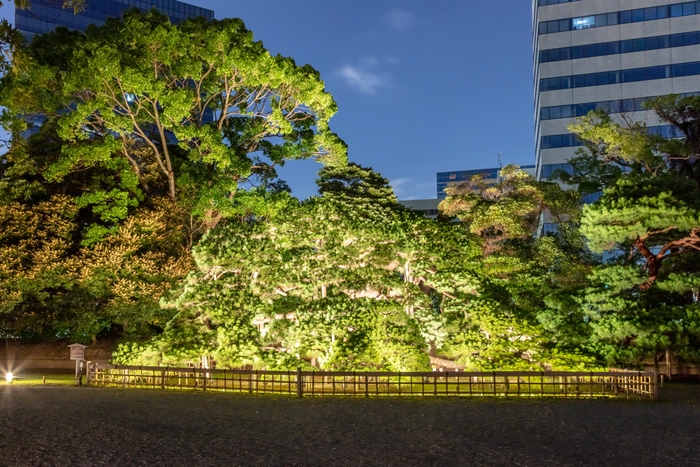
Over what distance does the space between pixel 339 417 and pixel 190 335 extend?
8121mm

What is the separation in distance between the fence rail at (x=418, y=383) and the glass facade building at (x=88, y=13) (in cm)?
6696

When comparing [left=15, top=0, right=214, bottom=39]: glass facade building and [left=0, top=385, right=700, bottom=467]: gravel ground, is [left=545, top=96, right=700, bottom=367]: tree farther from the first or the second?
[left=15, top=0, right=214, bottom=39]: glass facade building

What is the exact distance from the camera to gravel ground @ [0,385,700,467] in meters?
7.80

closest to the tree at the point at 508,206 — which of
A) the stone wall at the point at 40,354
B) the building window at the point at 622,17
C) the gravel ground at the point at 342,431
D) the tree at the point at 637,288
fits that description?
the tree at the point at 637,288

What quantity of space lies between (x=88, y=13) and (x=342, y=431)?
94.3 meters

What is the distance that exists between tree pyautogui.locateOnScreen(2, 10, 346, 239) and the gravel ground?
9.15m

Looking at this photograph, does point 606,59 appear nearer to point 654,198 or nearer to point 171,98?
point 654,198

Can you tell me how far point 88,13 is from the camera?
89.5m

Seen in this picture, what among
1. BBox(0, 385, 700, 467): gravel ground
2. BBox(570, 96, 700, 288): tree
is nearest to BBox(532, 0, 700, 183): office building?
BBox(570, 96, 700, 288): tree

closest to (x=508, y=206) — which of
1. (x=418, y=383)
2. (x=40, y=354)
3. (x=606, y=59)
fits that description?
(x=418, y=383)

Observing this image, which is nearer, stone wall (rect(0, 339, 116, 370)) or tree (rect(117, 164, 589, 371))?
tree (rect(117, 164, 589, 371))

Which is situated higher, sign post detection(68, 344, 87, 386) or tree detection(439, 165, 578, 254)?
tree detection(439, 165, 578, 254)

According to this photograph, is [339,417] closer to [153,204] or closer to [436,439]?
[436,439]

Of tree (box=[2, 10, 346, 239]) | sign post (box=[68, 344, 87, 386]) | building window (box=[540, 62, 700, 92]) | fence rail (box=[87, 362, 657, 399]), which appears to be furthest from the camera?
building window (box=[540, 62, 700, 92])
